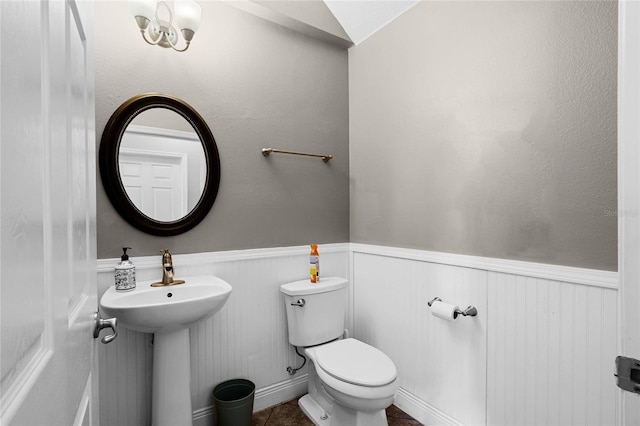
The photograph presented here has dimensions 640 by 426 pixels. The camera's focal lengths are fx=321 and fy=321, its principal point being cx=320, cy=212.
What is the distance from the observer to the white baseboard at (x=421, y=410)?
5.60 ft

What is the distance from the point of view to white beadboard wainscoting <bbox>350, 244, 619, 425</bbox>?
3.98 feet

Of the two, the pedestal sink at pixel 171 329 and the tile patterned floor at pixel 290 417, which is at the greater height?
the pedestal sink at pixel 171 329

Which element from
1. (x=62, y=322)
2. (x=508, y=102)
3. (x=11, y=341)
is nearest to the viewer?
(x=11, y=341)

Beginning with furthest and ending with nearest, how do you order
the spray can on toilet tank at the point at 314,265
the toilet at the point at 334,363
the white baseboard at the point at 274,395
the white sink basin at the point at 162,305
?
the spray can on toilet tank at the point at 314,265 < the white baseboard at the point at 274,395 < the toilet at the point at 334,363 < the white sink basin at the point at 162,305

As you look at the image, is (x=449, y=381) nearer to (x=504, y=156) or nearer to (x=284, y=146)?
(x=504, y=156)

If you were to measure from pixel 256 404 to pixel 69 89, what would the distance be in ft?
6.44

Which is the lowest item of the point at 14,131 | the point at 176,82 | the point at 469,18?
the point at 14,131

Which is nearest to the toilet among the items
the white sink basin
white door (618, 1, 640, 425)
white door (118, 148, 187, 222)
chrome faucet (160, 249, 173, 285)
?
the white sink basin

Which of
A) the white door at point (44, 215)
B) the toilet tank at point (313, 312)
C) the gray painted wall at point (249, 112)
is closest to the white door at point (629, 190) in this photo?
the white door at point (44, 215)

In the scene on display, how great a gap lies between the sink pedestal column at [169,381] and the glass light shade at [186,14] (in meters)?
1.48

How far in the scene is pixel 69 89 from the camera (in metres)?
0.59

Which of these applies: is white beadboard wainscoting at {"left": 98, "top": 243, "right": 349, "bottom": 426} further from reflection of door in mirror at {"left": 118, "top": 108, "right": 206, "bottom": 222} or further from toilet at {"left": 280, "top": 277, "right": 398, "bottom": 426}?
reflection of door in mirror at {"left": 118, "top": 108, "right": 206, "bottom": 222}

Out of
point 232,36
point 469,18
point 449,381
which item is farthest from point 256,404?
point 469,18

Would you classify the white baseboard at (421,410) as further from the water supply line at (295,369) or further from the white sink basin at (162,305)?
the white sink basin at (162,305)
